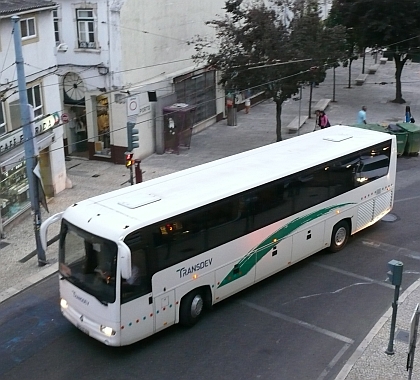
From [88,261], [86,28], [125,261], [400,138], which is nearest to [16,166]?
[86,28]

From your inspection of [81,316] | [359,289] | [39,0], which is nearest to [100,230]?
[81,316]

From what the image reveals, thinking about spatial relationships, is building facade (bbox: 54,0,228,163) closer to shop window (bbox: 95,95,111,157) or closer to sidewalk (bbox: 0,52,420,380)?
shop window (bbox: 95,95,111,157)

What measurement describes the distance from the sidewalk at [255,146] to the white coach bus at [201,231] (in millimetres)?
2708

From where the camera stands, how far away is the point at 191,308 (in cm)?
1183

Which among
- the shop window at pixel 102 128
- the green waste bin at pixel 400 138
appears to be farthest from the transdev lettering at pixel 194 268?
the green waste bin at pixel 400 138

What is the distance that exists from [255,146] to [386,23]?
10399 millimetres

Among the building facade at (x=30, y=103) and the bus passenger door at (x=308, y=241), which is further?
the building facade at (x=30, y=103)

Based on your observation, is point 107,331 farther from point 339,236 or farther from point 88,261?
point 339,236

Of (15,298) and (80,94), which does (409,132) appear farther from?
(15,298)

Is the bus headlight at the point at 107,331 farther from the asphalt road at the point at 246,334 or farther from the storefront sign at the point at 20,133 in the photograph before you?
the storefront sign at the point at 20,133

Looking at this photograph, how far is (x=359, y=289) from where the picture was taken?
44.4 feet

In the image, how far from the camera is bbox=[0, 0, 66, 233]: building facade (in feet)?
57.5

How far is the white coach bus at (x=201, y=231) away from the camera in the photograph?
10617mm

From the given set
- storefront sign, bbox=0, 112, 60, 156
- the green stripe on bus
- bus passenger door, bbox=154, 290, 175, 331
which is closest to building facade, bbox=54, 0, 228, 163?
storefront sign, bbox=0, 112, 60, 156
